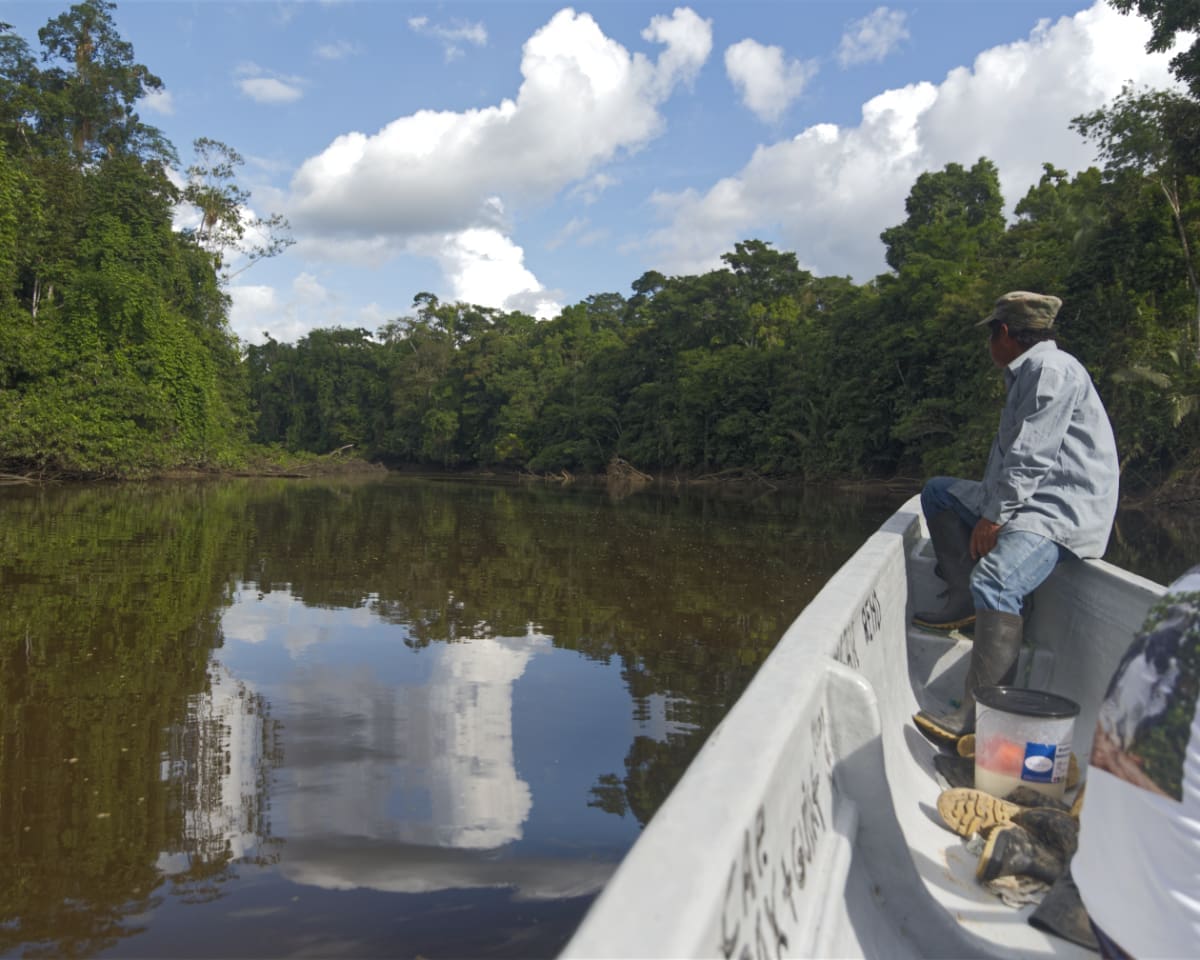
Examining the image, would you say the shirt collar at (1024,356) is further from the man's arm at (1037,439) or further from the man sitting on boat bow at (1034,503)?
the man's arm at (1037,439)

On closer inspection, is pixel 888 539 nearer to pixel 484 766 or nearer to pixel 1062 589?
pixel 1062 589

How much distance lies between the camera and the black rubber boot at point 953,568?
3467mm

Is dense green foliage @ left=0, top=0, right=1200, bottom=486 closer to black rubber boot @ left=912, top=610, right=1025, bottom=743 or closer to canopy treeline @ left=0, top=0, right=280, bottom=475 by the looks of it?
canopy treeline @ left=0, top=0, right=280, bottom=475

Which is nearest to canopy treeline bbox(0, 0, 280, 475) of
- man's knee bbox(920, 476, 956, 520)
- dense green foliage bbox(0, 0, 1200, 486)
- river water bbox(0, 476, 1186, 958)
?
dense green foliage bbox(0, 0, 1200, 486)

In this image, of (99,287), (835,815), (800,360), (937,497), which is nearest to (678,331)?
(800,360)

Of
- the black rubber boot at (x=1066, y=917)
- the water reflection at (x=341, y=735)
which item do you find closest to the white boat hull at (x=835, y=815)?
the black rubber boot at (x=1066, y=917)

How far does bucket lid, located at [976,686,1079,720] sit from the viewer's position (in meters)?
2.20

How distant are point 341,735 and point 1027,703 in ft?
9.89

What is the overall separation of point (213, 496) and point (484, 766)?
17574mm

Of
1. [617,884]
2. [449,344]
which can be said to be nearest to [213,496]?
[617,884]

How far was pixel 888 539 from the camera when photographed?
356 centimetres

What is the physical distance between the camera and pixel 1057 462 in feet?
9.14

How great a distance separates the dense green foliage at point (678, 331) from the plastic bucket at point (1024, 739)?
16.0 metres

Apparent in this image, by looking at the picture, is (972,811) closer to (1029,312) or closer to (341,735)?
(1029,312)
